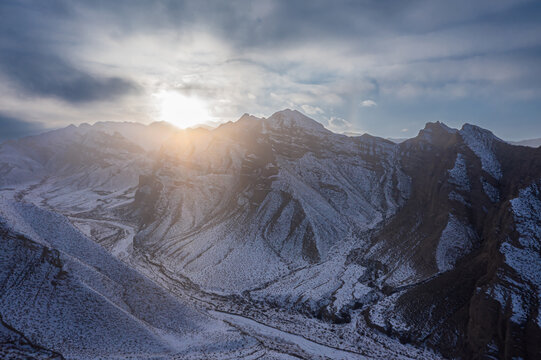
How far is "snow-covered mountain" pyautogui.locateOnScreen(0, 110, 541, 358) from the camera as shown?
3028 cm

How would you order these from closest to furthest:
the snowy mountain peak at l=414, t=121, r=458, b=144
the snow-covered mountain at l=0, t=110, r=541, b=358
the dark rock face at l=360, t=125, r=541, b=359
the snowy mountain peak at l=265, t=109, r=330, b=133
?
the dark rock face at l=360, t=125, r=541, b=359
the snow-covered mountain at l=0, t=110, r=541, b=358
the snowy mountain peak at l=414, t=121, r=458, b=144
the snowy mountain peak at l=265, t=109, r=330, b=133

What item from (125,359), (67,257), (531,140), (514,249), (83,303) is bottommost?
(125,359)

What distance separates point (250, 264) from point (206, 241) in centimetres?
1379

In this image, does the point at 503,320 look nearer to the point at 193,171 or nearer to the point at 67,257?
the point at 67,257

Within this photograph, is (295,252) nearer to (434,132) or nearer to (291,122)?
(291,122)

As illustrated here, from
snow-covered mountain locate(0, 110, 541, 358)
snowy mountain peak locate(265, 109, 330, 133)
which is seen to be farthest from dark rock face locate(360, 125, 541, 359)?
snowy mountain peak locate(265, 109, 330, 133)

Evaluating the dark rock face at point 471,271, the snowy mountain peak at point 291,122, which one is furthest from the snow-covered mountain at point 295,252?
the snowy mountain peak at point 291,122

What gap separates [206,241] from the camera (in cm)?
6500

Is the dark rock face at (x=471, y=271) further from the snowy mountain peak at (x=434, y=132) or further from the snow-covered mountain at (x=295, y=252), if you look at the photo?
the snowy mountain peak at (x=434, y=132)

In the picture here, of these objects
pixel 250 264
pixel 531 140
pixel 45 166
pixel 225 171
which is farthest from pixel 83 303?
pixel 531 140

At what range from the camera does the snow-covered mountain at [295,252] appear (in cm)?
3028

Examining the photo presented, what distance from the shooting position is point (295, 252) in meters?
60.3

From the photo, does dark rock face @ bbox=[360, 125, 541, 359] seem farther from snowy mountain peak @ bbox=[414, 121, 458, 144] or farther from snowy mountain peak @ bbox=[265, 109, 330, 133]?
snowy mountain peak @ bbox=[265, 109, 330, 133]

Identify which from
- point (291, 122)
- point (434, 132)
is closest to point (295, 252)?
point (291, 122)
